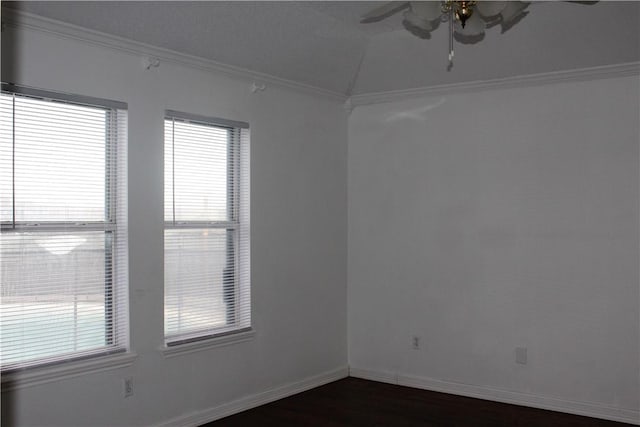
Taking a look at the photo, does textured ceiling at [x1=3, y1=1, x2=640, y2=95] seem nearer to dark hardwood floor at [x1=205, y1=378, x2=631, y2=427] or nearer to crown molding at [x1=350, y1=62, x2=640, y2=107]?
crown molding at [x1=350, y1=62, x2=640, y2=107]

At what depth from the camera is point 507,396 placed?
4.95 metres

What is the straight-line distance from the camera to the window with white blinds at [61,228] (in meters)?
3.47

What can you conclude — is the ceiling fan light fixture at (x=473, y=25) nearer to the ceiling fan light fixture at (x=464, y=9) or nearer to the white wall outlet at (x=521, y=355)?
the ceiling fan light fixture at (x=464, y=9)

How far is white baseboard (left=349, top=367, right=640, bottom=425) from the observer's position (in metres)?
4.53

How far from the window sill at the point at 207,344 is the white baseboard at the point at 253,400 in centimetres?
44

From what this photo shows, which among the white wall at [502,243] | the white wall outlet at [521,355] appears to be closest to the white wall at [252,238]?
the white wall at [502,243]

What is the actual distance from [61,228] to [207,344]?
1379 mm

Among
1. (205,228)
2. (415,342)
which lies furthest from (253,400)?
(415,342)

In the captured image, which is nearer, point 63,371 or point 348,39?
point 63,371

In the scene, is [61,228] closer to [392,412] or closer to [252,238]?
[252,238]

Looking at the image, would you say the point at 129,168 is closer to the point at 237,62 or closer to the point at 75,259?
the point at 75,259

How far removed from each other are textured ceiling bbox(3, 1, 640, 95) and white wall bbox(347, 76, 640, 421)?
276 millimetres

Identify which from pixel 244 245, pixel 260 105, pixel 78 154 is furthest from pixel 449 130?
pixel 78 154

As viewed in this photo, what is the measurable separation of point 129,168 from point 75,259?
66 cm
